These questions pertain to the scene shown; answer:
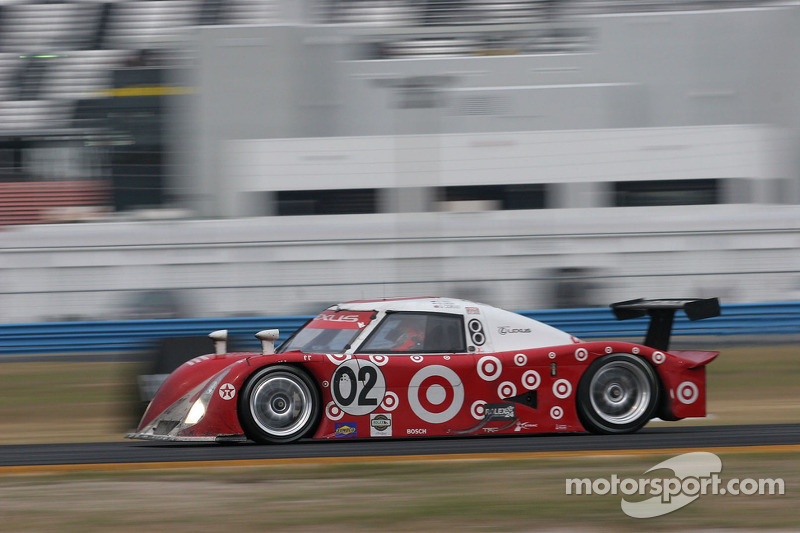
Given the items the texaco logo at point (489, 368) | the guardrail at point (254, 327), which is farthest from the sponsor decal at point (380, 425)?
the guardrail at point (254, 327)

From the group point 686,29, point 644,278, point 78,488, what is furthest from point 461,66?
point 78,488

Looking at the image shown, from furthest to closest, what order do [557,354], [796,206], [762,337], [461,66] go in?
[461,66], [796,206], [762,337], [557,354]

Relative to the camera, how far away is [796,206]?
956 inches

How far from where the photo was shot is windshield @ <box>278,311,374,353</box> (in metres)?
7.37

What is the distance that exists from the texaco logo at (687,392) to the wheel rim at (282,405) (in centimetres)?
270

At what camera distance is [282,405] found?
708cm

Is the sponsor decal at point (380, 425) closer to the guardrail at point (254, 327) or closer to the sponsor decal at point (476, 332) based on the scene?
the sponsor decal at point (476, 332)

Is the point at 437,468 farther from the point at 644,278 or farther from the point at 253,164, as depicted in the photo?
the point at 253,164

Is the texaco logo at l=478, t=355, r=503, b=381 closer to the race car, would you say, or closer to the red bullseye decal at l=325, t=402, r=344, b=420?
the race car

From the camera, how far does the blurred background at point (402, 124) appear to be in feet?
77.5

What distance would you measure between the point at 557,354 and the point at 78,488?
11.4ft

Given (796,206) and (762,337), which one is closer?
(762,337)

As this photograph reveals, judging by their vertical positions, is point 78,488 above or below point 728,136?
below

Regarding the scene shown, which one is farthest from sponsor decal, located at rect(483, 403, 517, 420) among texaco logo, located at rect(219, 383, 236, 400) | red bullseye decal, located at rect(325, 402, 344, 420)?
texaco logo, located at rect(219, 383, 236, 400)
